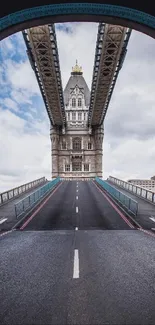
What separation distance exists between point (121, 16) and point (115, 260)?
8059mm

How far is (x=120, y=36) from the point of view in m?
24.4

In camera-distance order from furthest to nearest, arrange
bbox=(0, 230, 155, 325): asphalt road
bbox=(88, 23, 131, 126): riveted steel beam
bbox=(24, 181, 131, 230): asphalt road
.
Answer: bbox=(88, 23, 131, 126): riveted steel beam, bbox=(24, 181, 131, 230): asphalt road, bbox=(0, 230, 155, 325): asphalt road

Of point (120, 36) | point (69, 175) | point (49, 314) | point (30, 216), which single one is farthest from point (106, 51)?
point (69, 175)

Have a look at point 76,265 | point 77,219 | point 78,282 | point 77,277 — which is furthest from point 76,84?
point 78,282

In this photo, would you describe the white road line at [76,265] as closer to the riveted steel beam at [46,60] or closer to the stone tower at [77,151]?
the riveted steel beam at [46,60]

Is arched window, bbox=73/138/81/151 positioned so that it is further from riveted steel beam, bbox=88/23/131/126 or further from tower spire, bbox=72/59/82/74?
tower spire, bbox=72/59/82/74

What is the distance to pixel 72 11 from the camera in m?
5.73

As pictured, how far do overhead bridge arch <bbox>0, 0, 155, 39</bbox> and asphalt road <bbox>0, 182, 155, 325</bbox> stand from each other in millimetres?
7377

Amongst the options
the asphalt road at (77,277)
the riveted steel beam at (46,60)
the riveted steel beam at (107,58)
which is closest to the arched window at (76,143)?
the riveted steel beam at (46,60)

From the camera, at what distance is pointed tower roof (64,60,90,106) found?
227 feet

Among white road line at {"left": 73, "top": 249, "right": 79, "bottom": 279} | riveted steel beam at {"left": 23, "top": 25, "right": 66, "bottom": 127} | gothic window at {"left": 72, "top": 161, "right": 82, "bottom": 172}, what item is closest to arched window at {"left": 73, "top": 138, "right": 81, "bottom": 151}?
gothic window at {"left": 72, "top": 161, "right": 82, "bottom": 172}

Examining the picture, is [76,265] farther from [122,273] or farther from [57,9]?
[57,9]

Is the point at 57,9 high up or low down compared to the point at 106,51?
down

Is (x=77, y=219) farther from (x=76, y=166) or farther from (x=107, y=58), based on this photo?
(x=76, y=166)
